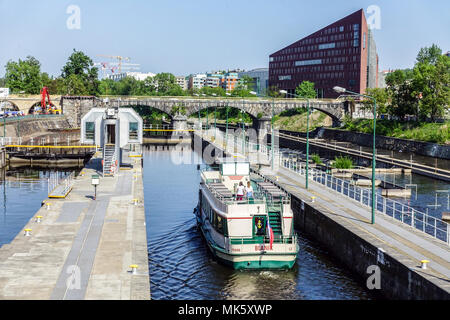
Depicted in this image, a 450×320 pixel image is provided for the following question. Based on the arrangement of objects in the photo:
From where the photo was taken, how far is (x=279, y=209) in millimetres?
34812

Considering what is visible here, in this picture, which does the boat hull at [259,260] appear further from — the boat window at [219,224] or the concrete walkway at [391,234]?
the concrete walkway at [391,234]

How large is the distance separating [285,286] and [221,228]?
5554 millimetres

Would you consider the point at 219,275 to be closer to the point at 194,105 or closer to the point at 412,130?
the point at 412,130

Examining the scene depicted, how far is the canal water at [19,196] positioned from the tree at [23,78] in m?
106

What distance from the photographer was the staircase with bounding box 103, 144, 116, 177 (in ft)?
186

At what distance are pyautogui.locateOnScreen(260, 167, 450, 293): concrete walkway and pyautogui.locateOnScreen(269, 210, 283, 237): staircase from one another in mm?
4510

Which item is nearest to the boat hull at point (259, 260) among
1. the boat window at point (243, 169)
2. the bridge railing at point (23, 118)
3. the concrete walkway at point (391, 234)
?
the concrete walkway at point (391, 234)

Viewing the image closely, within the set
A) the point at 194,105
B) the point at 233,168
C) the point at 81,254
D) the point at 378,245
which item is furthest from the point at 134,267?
the point at 194,105

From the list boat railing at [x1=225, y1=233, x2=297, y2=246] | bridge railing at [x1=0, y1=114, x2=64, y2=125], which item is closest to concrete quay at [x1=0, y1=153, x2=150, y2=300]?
boat railing at [x1=225, y1=233, x2=297, y2=246]

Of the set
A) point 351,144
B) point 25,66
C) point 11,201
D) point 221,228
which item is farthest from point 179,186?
point 25,66

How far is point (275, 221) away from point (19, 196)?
107 feet

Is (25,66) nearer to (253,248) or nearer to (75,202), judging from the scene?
(75,202)

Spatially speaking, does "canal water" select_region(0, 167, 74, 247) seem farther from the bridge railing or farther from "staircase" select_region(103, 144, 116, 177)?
the bridge railing

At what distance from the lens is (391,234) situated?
33.8 meters
